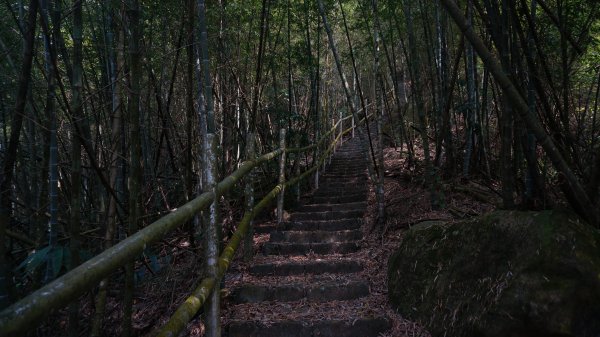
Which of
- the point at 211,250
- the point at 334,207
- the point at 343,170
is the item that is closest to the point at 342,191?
the point at 334,207

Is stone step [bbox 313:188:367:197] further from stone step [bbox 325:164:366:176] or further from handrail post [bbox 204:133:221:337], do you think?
handrail post [bbox 204:133:221:337]

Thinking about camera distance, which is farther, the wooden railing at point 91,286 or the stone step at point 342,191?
the stone step at point 342,191

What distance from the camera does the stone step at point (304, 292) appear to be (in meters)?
3.40

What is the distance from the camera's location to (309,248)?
14.5ft

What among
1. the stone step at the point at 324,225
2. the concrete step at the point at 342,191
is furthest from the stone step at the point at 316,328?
the concrete step at the point at 342,191

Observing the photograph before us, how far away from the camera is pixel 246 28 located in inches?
284

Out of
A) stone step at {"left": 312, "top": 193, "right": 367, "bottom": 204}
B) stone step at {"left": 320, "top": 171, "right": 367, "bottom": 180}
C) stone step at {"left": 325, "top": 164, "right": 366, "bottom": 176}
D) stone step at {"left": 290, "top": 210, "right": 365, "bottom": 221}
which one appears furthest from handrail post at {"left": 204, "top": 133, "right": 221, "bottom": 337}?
stone step at {"left": 325, "top": 164, "right": 366, "bottom": 176}

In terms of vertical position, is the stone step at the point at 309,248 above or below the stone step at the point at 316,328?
above

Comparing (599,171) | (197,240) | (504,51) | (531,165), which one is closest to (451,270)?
(531,165)

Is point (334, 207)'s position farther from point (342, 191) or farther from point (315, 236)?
point (315, 236)

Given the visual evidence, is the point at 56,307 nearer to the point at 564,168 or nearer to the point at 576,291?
the point at 576,291

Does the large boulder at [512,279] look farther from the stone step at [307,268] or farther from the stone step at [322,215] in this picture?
the stone step at [322,215]

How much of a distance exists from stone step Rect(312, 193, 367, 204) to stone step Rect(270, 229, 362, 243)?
5.36ft

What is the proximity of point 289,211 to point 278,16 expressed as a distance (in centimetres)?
335
